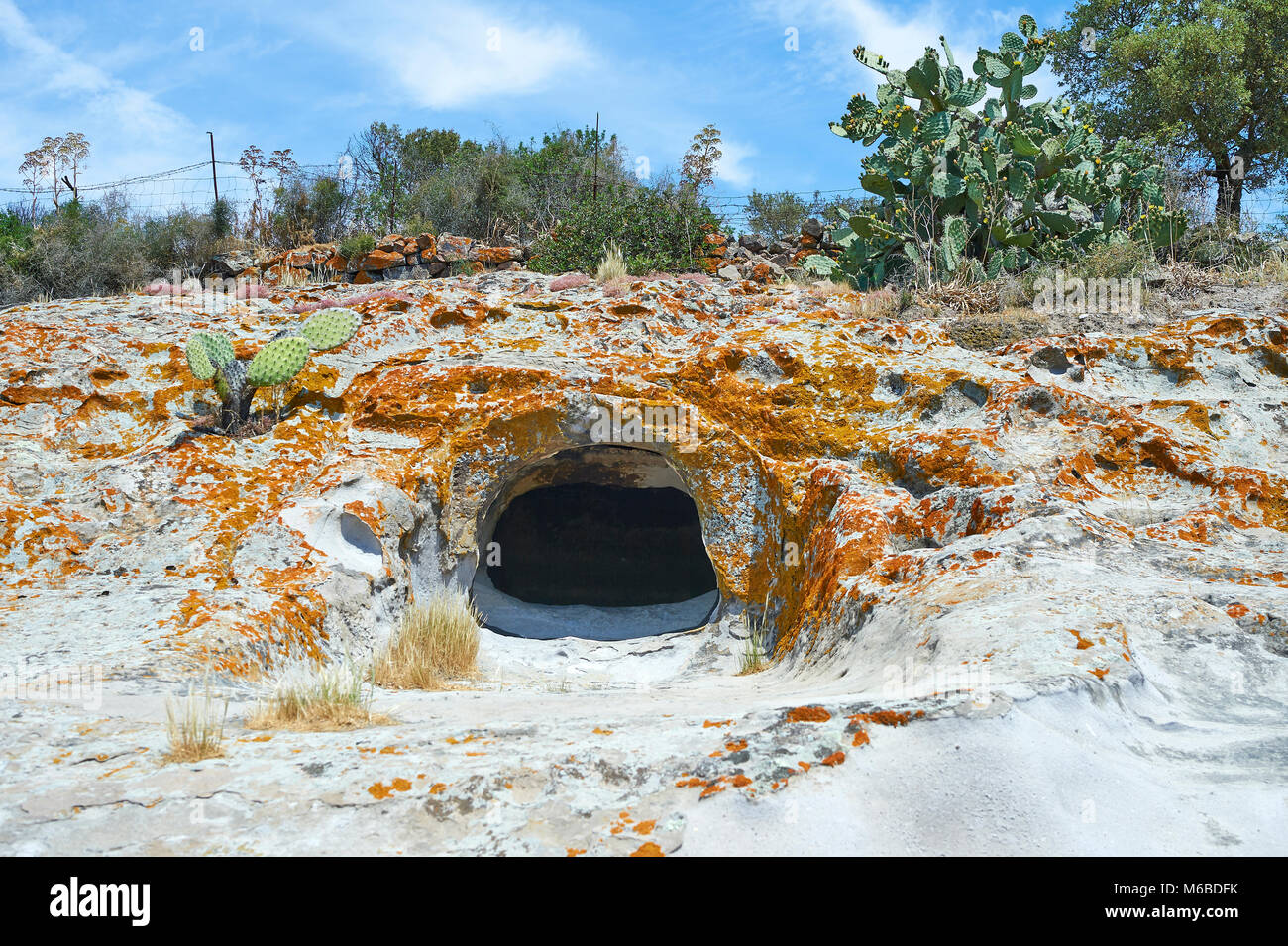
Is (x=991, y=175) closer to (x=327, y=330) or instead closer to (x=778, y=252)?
(x=778, y=252)

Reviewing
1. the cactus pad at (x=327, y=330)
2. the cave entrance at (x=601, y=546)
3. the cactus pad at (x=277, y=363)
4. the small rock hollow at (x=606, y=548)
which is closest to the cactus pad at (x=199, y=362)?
the cactus pad at (x=277, y=363)

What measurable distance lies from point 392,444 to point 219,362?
4.63ft

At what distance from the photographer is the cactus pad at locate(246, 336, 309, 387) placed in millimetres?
6102

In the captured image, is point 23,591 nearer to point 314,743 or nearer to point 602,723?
point 314,743

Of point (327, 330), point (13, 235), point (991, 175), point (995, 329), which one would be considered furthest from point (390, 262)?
point (995, 329)

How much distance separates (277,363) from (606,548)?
17.9 feet

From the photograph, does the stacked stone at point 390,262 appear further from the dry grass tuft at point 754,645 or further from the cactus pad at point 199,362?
the dry grass tuft at point 754,645

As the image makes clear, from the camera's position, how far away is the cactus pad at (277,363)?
610 cm

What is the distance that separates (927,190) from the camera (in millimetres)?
9836

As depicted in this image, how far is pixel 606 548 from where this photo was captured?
10.9 metres

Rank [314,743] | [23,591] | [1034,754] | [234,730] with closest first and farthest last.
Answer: [1034,754]
[314,743]
[234,730]
[23,591]

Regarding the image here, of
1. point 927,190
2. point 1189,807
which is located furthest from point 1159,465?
point 927,190

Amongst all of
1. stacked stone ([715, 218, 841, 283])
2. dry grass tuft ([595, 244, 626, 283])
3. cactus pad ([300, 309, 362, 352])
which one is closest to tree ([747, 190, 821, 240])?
stacked stone ([715, 218, 841, 283])

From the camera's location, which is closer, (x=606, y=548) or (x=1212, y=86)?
(x=606, y=548)
